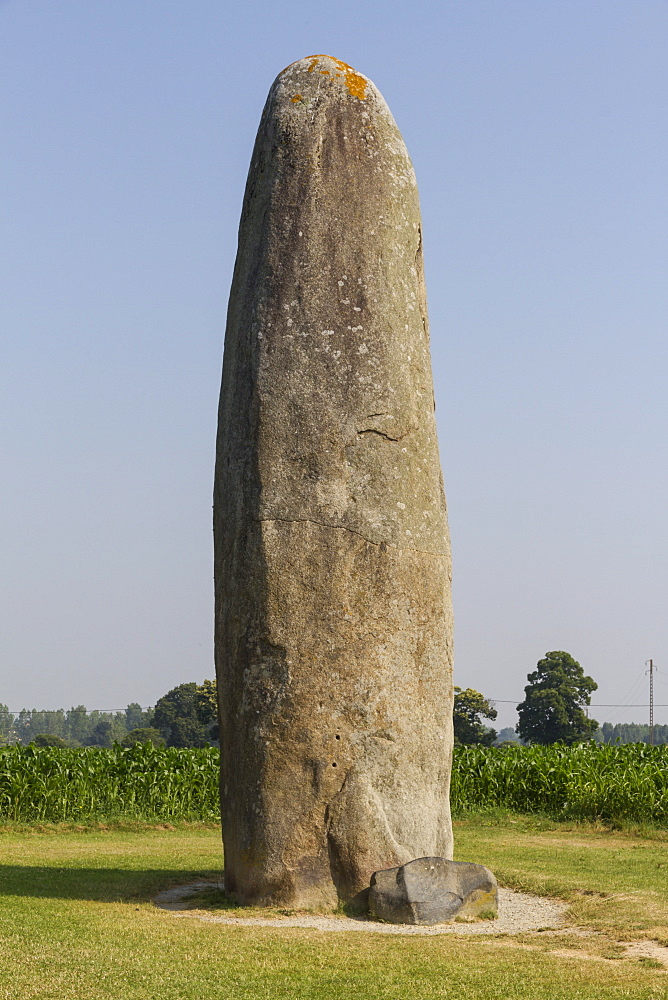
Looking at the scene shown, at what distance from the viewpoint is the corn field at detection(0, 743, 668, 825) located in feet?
51.3

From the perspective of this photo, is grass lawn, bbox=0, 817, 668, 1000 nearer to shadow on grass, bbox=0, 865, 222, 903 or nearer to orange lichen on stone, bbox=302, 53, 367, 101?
shadow on grass, bbox=0, 865, 222, 903

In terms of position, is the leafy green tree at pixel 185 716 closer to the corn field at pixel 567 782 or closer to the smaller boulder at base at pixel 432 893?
the corn field at pixel 567 782

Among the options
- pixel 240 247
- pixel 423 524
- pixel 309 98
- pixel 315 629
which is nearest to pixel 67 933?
pixel 315 629

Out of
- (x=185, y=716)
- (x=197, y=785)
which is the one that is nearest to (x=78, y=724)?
(x=185, y=716)

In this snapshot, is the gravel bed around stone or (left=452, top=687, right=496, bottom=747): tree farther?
(left=452, top=687, right=496, bottom=747): tree

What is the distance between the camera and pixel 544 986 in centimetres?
635

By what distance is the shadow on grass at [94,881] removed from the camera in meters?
9.19

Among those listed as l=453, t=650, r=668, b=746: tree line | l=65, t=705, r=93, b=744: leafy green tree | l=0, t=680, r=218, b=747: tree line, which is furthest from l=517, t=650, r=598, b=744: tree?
l=65, t=705, r=93, b=744: leafy green tree

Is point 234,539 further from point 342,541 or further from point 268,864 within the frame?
point 268,864

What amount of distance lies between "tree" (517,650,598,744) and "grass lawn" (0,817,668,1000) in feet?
152

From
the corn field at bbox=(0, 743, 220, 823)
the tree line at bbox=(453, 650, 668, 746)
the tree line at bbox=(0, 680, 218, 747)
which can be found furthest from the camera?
the tree line at bbox=(453, 650, 668, 746)

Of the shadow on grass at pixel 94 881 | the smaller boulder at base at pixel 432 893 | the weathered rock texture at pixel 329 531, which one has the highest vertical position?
the weathered rock texture at pixel 329 531

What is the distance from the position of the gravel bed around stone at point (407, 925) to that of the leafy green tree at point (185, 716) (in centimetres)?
4654

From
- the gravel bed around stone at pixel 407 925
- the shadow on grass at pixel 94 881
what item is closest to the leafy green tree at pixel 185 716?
the shadow on grass at pixel 94 881
